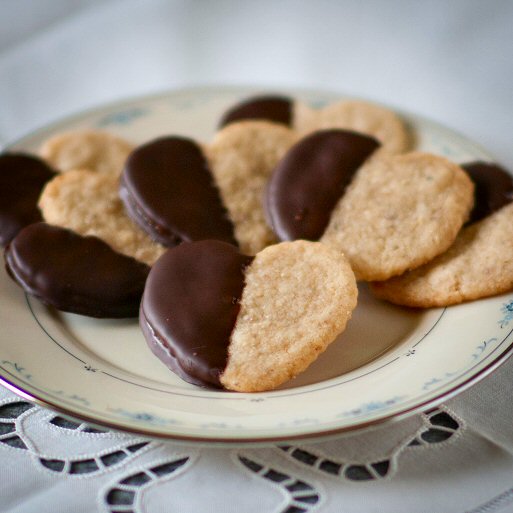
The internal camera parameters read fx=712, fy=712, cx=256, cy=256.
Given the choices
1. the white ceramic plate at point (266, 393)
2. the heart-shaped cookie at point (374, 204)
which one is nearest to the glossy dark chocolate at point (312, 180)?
the heart-shaped cookie at point (374, 204)

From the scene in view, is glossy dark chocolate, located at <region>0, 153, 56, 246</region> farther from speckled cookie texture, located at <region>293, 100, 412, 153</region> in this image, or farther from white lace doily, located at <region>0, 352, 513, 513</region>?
speckled cookie texture, located at <region>293, 100, 412, 153</region>

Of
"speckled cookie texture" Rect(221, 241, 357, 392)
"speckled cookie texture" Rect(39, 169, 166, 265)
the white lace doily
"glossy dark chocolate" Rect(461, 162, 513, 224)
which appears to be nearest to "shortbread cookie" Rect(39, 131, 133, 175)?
"speckled cookie texture" Rect(39, 169, 166, 265)

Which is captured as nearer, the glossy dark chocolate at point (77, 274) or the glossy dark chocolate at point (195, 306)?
the glossy dark chocolate at point (195, 306)

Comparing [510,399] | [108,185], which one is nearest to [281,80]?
[108,185]

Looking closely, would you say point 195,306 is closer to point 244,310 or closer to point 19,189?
point 244,310

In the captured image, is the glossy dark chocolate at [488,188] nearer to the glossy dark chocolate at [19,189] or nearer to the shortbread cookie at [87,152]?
the shortbread cookie at [87,152]

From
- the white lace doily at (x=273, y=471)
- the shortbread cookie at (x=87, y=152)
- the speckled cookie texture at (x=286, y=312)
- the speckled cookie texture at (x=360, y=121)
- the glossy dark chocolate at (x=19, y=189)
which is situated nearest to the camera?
the white lace doily at (x=273, y=471)

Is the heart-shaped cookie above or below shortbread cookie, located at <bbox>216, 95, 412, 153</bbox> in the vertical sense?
below
